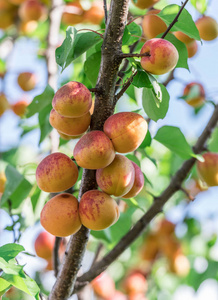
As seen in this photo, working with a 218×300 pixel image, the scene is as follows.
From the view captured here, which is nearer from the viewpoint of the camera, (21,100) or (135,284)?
(135,284)

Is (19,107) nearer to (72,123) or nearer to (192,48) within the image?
(192,48)

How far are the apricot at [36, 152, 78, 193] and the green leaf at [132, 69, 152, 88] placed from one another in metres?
0.18

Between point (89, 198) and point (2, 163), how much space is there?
95 centimetres

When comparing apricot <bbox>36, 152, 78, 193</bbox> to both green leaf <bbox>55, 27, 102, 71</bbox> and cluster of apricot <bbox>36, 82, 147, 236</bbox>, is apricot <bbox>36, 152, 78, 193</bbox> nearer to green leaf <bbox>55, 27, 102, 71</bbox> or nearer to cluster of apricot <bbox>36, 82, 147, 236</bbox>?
cluster of apricot <bbox>36, 82, 147, 236</bbox>

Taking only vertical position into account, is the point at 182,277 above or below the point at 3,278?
below

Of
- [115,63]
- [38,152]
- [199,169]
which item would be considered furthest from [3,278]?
[38,152]

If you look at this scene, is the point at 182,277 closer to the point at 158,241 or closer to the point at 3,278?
the point at 158,241

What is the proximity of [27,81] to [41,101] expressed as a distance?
1051mm

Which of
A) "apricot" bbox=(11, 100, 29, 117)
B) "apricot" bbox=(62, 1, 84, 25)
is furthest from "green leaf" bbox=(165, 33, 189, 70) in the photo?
"apricot" bbox=(11, 100, 29, 117)

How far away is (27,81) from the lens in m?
2.00

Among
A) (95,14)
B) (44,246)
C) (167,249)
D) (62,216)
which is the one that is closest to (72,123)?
(62,216)

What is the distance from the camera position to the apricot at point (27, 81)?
200cm

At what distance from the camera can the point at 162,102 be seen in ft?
2.57

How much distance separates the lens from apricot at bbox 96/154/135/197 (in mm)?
692
